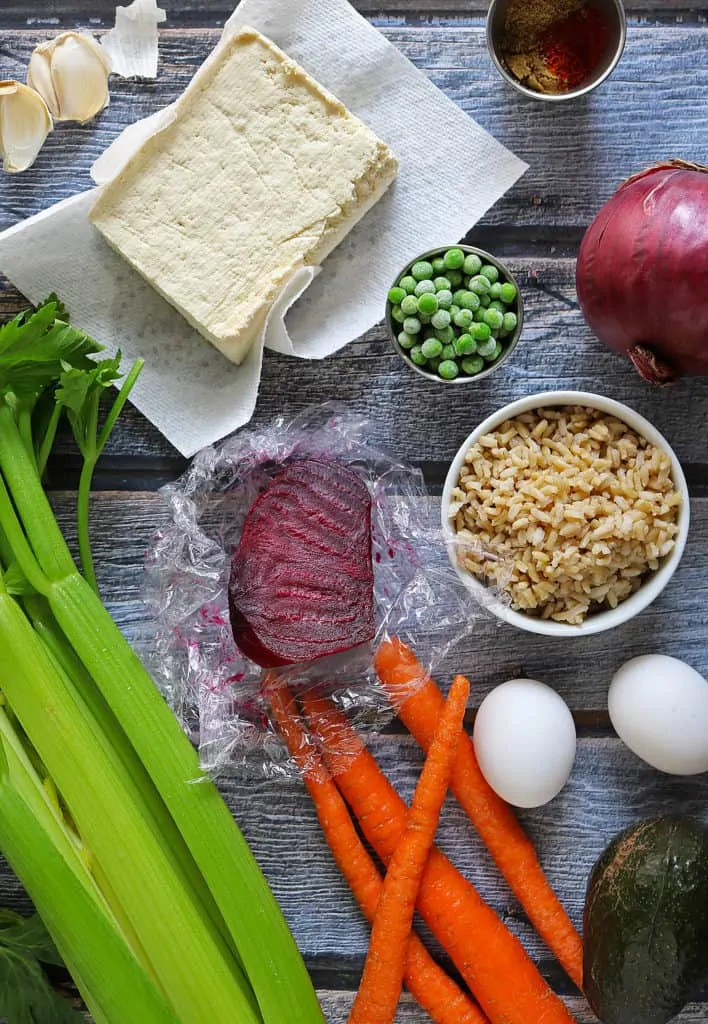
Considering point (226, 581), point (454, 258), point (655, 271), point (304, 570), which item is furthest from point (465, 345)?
point (226, 581)

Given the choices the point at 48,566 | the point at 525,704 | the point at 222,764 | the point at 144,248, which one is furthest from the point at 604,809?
the point at 144,248

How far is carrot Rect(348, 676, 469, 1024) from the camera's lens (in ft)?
4.70

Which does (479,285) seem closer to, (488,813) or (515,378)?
(515,378)

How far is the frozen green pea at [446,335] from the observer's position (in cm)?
137

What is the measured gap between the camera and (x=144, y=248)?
1.43 meters

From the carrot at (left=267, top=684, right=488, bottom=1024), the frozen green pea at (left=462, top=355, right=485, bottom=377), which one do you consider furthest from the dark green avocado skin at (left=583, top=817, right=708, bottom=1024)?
the frozen green pea at (left=462, top=355, right=485, bottom=377)

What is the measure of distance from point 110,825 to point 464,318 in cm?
87

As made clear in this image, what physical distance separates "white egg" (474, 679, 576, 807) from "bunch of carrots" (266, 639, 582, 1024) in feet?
0.17

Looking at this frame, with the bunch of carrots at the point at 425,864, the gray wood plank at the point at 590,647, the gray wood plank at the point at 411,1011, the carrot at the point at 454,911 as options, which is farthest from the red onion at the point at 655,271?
the gray wood plank at the point at 411,1011

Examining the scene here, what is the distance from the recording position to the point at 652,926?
4.25ft

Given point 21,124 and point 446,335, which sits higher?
point 21,124

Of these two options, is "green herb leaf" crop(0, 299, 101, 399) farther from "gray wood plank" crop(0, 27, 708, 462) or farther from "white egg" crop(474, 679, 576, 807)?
"white egg" crop(474, 679, 576, 807)

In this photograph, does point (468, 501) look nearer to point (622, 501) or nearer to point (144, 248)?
point (622, 501)

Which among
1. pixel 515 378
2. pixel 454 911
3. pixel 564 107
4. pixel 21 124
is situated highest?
pixel 21 124
